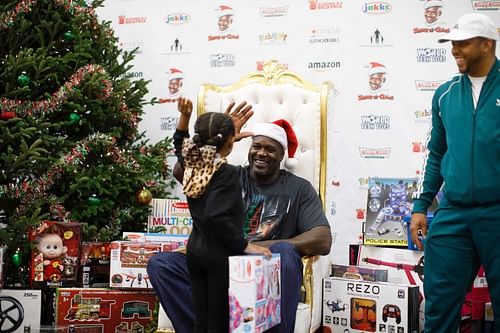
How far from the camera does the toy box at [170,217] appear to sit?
4258 mm

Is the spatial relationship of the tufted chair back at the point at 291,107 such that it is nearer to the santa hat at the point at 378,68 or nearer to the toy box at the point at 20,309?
the santa hat at the point at 378,68

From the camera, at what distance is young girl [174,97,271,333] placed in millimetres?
2592

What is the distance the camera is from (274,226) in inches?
135

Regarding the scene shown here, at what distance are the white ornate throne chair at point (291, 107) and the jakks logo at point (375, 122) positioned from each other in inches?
39.8

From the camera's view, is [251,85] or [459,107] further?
[251,85]

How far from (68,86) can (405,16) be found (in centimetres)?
245

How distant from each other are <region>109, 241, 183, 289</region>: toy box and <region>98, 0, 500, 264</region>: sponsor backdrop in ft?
4.64

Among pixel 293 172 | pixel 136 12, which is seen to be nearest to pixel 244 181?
pixel 293 172

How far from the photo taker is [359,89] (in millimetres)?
4945

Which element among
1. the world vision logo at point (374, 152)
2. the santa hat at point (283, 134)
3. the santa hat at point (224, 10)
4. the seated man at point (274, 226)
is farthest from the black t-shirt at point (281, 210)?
the santa hat at point (224, 10)

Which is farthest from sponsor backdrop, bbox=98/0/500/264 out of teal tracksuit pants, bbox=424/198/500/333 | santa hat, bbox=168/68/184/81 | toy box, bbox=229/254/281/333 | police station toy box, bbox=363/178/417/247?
toy box, bbox=229/254/281/333

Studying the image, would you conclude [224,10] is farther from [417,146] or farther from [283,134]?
[283,134]

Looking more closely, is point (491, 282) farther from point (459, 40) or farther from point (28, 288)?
point (28, 288)

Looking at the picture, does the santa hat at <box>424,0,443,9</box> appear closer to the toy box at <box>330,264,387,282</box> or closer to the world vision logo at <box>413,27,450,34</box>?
the world vision logo at <box>413,27,450,34</box>
